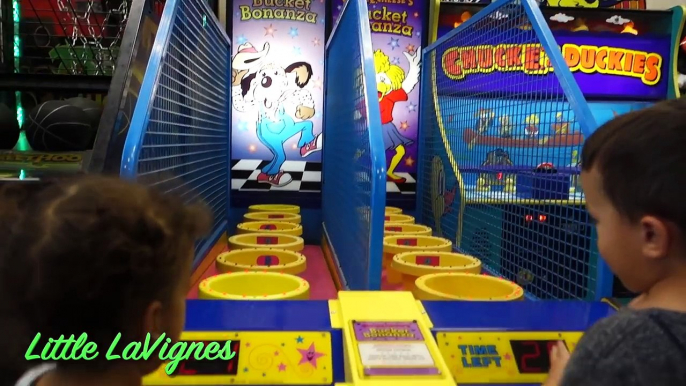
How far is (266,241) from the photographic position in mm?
2471

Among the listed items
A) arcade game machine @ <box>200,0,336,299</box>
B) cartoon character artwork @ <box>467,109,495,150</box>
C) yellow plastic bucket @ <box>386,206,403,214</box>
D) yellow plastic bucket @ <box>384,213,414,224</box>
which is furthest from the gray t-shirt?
arcade game machine @ <box>200,0,336,299</box>

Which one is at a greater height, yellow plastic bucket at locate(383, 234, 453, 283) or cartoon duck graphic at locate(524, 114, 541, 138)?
cartoon duck graphic at locate(524, 114, 541, 138)

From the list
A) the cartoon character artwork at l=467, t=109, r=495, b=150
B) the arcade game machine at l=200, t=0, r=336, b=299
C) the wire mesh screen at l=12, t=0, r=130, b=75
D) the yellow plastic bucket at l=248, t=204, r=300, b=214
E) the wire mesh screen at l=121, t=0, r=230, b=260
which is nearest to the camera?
the wire mesh screen at l=121, t=0, r=230, b=260

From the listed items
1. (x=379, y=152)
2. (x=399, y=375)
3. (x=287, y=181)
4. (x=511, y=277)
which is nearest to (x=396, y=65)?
(x=287, y=181)

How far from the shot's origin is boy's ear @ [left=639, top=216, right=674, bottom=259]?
75 cm

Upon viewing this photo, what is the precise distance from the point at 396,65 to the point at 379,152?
2.02 metres

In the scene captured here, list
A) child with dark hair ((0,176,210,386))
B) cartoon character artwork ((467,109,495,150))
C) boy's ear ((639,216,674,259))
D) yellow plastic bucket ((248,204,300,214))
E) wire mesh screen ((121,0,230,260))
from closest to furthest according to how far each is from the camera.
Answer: child with dark hair ((0,176,210,386))
boy's ear ((639,216,674,259))
wire mesh screen ((121,0,230,260))
cartoon character artwork ((467,109,495,150))
yellow plastic bucket ((248,204,300,214))

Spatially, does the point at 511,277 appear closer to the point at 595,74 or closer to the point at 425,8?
the point at 425,8

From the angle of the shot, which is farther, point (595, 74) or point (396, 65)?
point (595, 74)

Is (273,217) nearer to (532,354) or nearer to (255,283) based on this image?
(255,283)

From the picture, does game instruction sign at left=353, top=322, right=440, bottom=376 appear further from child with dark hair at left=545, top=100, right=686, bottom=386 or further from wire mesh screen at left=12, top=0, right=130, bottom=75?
wire mesh screen at left=12, top=0, right=130, bottom=75

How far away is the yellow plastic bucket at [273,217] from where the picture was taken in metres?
2.86

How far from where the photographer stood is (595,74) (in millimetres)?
3721

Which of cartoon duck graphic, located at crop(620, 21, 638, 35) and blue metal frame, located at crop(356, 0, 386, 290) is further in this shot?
cartoon duck graphic, located at crop(620, 21, 638, 35)
